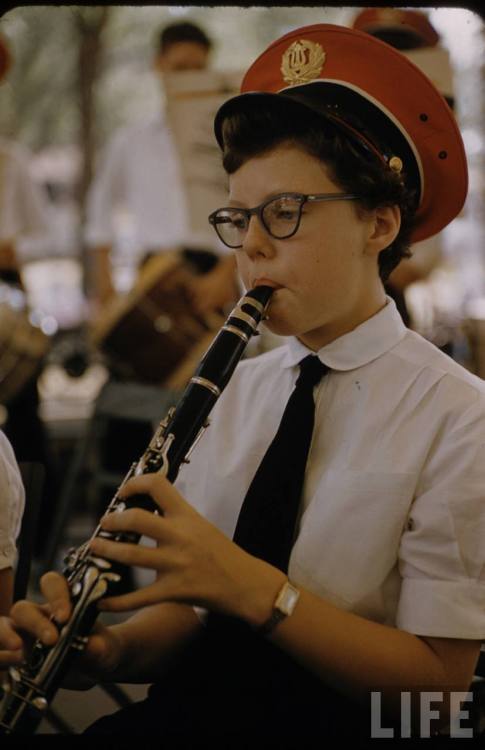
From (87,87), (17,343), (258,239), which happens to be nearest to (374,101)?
(258,239)

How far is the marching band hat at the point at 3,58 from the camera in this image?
4.98ft

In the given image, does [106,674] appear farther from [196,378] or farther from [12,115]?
[12,115]

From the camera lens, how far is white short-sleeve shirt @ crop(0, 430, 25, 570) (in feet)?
3.92

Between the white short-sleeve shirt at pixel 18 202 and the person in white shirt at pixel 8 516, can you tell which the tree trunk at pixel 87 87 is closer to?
the white short-sleeve shirt at pixel 18 202

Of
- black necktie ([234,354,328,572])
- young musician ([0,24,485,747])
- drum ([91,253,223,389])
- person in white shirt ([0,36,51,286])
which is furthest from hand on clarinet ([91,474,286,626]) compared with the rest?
person in white shirt ([0,36,51,286])

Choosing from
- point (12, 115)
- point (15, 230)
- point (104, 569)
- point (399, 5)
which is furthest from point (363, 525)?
point (12, 115)

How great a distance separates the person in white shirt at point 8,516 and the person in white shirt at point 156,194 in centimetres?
141

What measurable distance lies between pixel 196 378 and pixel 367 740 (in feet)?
1.49

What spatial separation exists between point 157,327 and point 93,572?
193 centimetres

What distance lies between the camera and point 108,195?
3441 mm

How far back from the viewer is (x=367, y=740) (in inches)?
40.6

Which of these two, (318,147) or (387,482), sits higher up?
(318,147)

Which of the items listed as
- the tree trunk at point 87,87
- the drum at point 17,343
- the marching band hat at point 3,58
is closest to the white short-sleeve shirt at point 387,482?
the marching band hat at point 3,58

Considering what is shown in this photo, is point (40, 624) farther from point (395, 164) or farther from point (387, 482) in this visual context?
point (395, 164)
